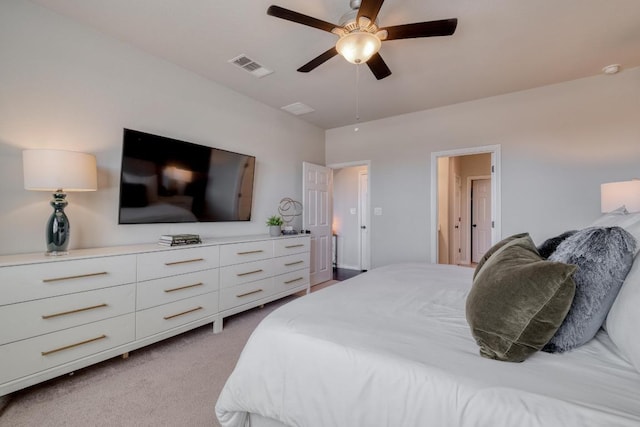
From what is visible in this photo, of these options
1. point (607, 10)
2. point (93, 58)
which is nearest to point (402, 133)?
point (607, 10)

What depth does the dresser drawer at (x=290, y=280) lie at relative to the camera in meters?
3.44

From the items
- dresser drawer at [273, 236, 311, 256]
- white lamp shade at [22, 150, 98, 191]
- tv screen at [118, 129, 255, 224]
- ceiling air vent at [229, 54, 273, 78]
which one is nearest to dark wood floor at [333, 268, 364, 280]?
dresser drawer at [273, 236, 311, 256]

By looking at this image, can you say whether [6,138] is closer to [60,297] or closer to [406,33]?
[60,297]

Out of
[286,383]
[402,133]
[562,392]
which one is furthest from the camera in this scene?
[402,133]

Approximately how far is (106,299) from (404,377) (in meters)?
2.11

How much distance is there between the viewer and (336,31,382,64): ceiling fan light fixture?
184cm

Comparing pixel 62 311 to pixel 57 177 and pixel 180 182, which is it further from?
pixel 180 182

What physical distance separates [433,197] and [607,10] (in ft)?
7.80

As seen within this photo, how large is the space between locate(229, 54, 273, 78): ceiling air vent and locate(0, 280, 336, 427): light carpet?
271 cm

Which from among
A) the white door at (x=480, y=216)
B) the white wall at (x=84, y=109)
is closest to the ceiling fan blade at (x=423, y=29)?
the white wall at (x=84, y=109)

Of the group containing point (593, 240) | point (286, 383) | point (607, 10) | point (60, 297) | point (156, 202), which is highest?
point (607, 10)

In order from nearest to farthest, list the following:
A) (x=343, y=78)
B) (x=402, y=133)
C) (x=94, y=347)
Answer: (x=94, y=347)
(x=343, y=78)
(x=402, y=133)

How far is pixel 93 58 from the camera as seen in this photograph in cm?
238

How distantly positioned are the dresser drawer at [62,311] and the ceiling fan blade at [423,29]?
2636mm
